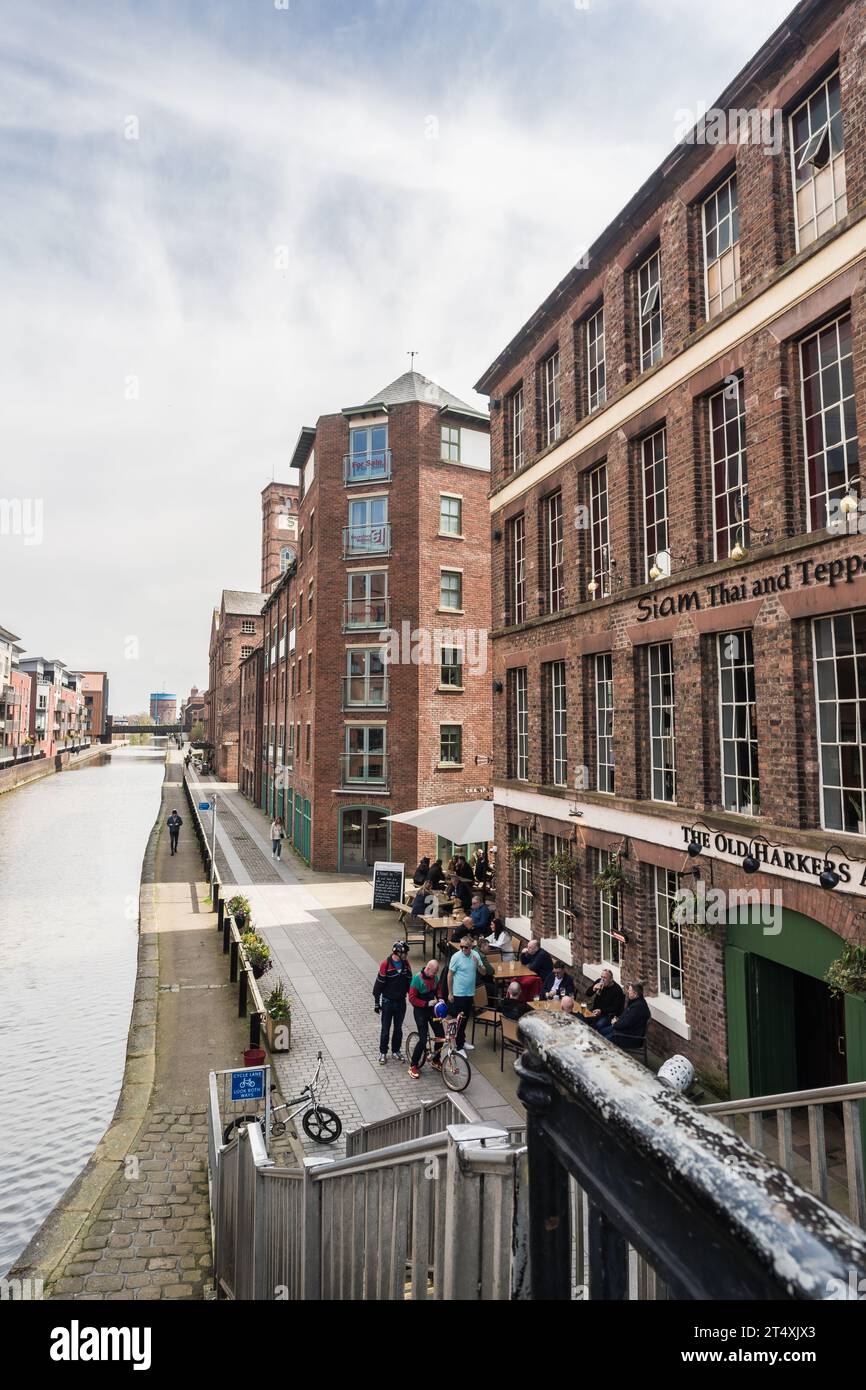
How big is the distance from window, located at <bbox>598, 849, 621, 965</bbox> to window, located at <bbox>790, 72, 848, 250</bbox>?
9334 mm

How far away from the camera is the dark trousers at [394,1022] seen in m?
12.0

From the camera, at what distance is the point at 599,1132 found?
4.98 ft

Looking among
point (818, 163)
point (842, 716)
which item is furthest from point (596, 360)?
point (842, 716)

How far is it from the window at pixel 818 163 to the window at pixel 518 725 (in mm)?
9700

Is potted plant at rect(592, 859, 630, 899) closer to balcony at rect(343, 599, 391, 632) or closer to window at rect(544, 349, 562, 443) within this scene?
window at rect(544, 349, 562, 443)

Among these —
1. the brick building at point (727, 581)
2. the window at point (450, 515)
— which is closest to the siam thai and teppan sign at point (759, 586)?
the brick building at point (727, 581)

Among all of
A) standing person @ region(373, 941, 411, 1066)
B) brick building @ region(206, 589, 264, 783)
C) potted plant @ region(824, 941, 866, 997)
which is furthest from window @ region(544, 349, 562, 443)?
brick building @ region(206, 589, 264, 783)

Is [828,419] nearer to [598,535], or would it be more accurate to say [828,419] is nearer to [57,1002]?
[598,535]

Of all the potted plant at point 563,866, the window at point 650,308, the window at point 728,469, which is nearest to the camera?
the window at point 728,469

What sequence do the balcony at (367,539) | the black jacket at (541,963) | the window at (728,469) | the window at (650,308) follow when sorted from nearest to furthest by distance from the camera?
the window at (728,469) < the window at (650,308) < the black jacket at (541,963) < the balcony at (367,539)

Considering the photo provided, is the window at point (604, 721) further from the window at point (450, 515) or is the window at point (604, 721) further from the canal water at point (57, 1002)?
the window at point (450, 515)

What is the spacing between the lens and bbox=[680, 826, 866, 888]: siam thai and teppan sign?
828 cm
